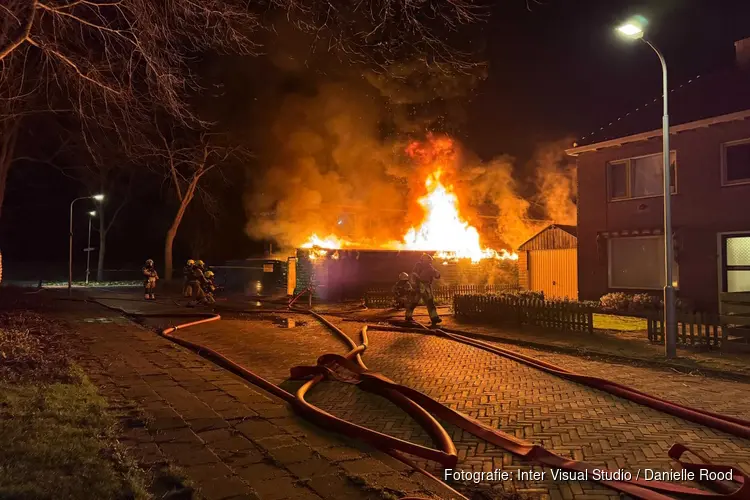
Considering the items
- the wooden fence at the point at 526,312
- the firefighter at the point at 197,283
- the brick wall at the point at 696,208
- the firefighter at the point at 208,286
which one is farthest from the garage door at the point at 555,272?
the firefighter at the point at 197,283

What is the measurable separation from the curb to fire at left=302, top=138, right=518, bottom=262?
1313cm

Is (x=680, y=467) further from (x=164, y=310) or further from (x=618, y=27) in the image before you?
(x=164, y=310)

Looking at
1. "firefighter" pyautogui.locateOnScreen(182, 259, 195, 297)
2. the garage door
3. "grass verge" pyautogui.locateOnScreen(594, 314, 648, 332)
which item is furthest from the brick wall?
"firefighter" pyautogui.locateOnScreen(182, 259, 195, 297)

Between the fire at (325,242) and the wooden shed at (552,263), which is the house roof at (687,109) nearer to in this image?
the wooden shed at (552,263)

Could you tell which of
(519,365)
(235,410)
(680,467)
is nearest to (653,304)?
(519,365)

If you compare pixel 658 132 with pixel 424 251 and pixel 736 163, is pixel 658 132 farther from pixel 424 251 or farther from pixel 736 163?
pixel 424 251

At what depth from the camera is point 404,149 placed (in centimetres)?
2580

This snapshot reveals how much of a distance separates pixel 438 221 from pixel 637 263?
10925 mm

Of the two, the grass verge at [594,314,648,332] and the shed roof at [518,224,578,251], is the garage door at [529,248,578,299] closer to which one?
the shed roof at [518,224,578,251]

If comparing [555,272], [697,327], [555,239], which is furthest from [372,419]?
[555,239]

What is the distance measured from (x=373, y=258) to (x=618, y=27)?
45.3ft

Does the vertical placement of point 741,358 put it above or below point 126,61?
below

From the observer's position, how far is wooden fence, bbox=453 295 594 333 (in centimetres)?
1120

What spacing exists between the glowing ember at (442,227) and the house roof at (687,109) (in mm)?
8811
